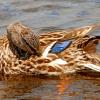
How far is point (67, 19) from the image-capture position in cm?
1059

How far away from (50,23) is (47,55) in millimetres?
2775

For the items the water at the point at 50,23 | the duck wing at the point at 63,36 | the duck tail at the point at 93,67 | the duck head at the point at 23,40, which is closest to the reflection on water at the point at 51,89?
the water at the point at 50,23

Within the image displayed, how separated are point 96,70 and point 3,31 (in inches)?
107

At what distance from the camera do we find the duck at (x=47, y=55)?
7.68 meters

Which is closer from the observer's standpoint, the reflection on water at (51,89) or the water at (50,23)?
the reflection on water at (51,89)

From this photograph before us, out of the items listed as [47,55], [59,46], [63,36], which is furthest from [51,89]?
[63,36]

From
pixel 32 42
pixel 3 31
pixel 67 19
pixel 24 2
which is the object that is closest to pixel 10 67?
pixel 32 42

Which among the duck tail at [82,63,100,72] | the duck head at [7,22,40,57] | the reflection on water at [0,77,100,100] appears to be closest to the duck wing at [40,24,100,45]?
the duck head at [7,22,40,57]

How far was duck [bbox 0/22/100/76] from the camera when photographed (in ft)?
25.2

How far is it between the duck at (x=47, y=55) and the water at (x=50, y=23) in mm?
152

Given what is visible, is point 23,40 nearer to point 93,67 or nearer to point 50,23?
point 93,67

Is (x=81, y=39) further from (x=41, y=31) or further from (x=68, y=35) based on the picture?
(x=41, y=31)

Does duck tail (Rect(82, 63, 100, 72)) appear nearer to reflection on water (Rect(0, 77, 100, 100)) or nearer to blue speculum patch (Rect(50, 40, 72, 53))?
reflection on water (Rect(0, 77, 100, 100))

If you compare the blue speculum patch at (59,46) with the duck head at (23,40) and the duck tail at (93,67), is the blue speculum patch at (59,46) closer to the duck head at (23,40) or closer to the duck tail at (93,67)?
the duck head at (23,40)
